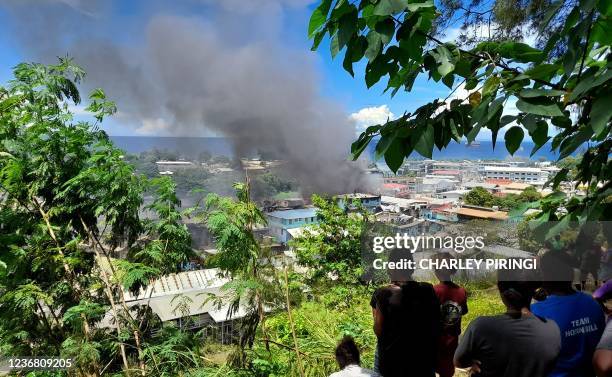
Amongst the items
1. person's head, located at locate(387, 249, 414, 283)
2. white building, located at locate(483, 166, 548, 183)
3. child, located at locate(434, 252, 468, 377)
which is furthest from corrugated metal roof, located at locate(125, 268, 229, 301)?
white building, located at locate(483, 166, 548, 183)

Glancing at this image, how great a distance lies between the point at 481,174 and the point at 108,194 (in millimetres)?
61783

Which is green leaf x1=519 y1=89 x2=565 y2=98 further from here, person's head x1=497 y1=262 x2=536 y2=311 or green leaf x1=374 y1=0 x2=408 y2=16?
person's head x1=497 y1=262 x2=536 y2=311

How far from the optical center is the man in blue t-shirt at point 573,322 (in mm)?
1694

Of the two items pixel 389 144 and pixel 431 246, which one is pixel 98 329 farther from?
pixel 389 144

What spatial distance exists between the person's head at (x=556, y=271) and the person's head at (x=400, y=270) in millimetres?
639

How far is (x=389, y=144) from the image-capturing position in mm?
662

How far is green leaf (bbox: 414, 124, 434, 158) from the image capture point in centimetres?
63

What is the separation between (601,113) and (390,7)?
0.31 meters

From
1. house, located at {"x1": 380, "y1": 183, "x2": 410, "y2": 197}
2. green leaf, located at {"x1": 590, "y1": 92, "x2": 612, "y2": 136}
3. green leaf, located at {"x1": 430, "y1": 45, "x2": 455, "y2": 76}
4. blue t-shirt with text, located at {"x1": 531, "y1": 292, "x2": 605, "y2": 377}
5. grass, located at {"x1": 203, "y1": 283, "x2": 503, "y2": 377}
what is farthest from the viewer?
house, located at {"x1": 380, "y1": 183, "x2": 410, "y2": 197}

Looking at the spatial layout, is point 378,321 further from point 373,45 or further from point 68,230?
point 68,230

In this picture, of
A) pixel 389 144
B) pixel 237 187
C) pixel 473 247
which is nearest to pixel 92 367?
pixel 237 187

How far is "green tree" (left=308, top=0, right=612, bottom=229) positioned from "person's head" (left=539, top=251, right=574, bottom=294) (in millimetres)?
1192

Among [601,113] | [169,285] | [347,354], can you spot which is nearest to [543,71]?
[601,113]

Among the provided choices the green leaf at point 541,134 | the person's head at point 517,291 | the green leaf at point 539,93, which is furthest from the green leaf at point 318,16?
the person's head at point 517,291
